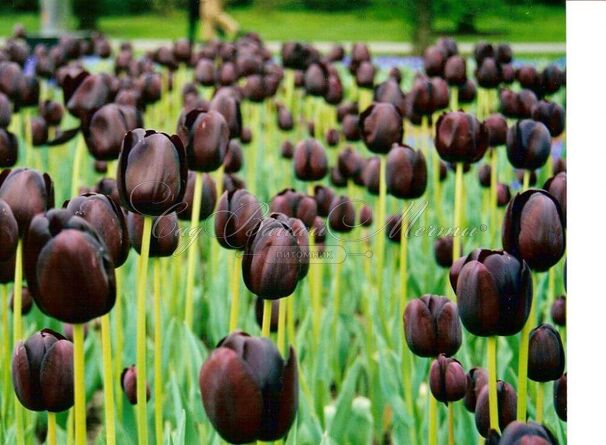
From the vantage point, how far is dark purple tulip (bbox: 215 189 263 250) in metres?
0.90

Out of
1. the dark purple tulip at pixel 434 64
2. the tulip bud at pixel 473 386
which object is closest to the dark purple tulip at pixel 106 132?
the tulip bud at pixel 473 386

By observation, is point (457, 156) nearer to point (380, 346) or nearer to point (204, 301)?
point (380, 346)

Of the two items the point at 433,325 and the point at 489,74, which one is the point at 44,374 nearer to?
the point at 433,325

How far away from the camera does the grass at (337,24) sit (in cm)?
150

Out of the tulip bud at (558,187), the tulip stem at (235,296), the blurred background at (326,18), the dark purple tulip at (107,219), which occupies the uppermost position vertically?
the blurred background at (326,18)

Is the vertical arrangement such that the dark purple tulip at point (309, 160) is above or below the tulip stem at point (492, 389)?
above

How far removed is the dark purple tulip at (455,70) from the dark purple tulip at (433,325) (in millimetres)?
957

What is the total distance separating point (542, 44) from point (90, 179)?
1.25 metres

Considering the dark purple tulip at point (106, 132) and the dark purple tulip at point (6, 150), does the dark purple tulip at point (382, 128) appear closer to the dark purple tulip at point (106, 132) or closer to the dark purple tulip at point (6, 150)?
the dark purple tulip at point (106, 132)

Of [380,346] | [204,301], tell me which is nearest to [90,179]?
[204,301]

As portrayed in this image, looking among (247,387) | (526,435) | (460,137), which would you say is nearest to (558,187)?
(460,137)

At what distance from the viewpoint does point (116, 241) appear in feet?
2.33

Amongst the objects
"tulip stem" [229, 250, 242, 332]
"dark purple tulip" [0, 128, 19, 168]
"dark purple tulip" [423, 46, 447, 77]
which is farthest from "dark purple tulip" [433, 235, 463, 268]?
"dark purple tulip" [0, 128, 19, 168]

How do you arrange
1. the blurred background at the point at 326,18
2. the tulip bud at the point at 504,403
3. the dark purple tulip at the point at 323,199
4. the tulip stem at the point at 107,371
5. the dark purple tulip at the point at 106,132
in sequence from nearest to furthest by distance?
1. the tulip stem at the point at 107,371
2. the tulip bud at the point at 504,403
3. the dark purple tulip at the point at 106,132
4. the dark purple tulip at the point at 323,199
5. the blurred background at the point at 326,18
